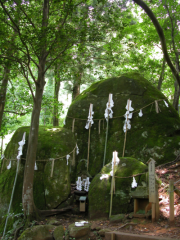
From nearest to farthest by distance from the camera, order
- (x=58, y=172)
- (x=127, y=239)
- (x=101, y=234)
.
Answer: (x=127, y=239), (x=101, y=234), (x=58, y=172)

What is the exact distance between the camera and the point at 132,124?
383 inches

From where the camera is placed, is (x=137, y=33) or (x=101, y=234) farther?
(x=137, y=33)

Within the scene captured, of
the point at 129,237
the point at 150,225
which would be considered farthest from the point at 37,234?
the point at 150,225

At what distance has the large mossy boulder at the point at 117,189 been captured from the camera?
6.39 m

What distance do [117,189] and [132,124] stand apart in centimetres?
383

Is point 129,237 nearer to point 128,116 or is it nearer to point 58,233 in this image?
point 58,233

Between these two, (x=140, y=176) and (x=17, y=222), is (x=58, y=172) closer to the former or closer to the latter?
(x=17, y=222)

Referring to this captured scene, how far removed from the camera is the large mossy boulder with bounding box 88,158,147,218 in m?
6.39

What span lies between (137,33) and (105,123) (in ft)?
20.9

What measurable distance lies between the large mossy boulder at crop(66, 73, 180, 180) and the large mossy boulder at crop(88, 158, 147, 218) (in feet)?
7.26

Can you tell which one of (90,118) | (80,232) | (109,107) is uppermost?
(109,107)

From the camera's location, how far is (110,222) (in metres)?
5.84

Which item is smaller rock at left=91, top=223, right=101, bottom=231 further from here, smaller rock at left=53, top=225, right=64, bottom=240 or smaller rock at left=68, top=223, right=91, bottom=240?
smaller rock at left=53, top=225, right=64, bottom=240

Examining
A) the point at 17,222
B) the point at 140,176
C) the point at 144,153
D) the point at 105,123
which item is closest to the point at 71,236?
the point at 17,222
